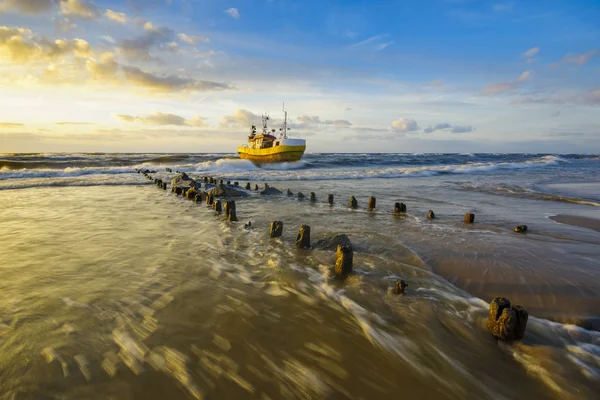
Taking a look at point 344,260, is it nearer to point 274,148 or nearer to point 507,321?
point 507,321

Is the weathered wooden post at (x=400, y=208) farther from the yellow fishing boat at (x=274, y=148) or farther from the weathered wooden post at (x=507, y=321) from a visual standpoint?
the yellow fishing boat at (x=274, y=148)

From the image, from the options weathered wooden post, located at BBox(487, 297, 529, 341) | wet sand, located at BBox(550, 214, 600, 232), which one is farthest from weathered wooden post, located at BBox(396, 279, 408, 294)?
wet sand, located at BBox(550, 214, 600, 232)

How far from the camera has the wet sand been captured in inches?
333

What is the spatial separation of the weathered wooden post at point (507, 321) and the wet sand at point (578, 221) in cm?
729

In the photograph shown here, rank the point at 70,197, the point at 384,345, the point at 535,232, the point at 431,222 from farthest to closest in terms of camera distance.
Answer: the point at 70,197, the point at 431,222, the point at 535,232, the point at 384,345

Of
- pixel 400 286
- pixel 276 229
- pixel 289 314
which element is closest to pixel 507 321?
pixel 400 286

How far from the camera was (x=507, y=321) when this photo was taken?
3.27 meters

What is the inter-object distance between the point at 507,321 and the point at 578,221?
8.38m

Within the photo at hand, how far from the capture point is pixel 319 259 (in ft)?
19.2

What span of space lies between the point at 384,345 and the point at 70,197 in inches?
633

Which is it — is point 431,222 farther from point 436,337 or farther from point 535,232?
point 436,337

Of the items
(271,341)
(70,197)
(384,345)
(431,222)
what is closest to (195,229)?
(271,341)

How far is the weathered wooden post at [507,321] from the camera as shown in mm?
3246

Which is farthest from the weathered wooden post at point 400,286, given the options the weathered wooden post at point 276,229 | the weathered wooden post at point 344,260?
the weathered wooden post at point 276,229
